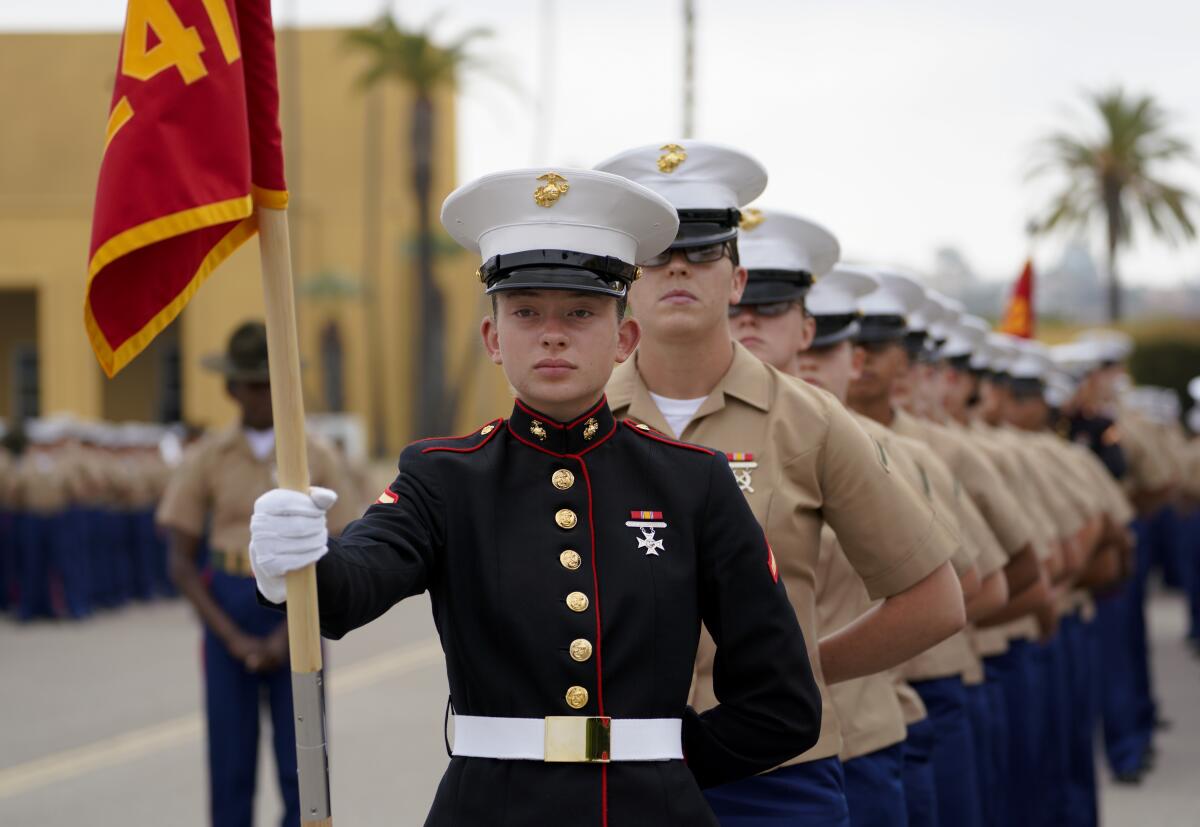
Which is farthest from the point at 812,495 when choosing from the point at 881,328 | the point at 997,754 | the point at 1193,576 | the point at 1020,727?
the point at 1193,576

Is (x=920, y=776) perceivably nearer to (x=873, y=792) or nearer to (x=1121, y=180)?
(x=873, y=792)

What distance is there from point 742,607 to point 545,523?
363 millimetres

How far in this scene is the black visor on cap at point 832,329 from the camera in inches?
208

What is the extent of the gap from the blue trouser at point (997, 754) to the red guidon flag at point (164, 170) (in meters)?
4.81

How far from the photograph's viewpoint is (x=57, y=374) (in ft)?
149

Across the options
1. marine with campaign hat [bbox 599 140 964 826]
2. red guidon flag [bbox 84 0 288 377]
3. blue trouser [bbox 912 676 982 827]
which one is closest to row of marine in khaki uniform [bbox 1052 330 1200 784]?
blue trouser [bbox 912 676 982 827]

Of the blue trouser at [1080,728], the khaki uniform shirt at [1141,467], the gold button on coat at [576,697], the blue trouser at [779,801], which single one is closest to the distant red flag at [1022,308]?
the khaki uniform shirt at [1141,467]

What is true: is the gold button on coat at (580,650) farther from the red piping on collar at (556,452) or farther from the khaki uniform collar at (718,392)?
the khaki uniform collar at (718,392)

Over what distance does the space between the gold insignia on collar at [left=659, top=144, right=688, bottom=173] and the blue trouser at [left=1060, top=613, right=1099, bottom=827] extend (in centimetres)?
500

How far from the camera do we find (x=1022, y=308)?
1247 centimetres

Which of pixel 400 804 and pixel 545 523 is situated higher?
pixel 545 523

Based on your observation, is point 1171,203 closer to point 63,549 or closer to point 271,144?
point 63,549

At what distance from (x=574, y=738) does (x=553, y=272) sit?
30.1 inches

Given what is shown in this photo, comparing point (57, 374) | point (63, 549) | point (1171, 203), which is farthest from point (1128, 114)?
point (63, 549)
